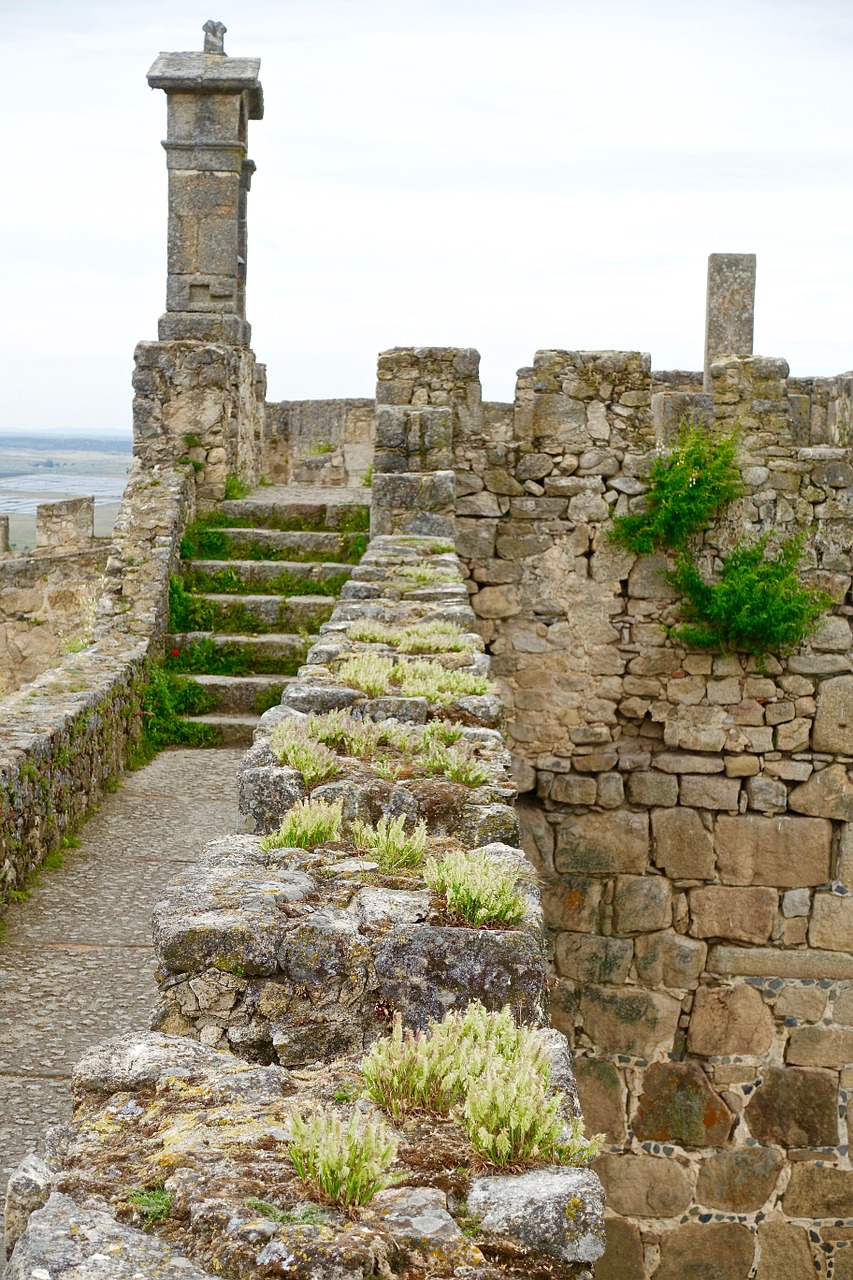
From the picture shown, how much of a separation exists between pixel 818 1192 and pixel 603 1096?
1617 millimetres

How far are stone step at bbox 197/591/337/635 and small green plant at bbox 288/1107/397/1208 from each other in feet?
22.2

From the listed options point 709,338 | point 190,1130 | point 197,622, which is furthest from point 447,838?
point 709,338

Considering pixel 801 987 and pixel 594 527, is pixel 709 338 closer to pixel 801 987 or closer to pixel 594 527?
A: pixel 594 527

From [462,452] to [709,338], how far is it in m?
2.22

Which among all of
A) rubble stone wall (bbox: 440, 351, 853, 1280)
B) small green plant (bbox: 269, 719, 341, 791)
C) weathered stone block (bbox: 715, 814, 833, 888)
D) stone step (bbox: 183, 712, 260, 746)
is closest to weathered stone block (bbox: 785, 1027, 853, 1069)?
rubble stone wall (bbox: 440, 351, 853, 1280)

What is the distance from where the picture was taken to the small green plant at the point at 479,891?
2.64 meters

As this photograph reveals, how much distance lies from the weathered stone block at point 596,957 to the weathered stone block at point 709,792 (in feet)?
3.67

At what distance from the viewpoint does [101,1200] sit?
183 centimetres

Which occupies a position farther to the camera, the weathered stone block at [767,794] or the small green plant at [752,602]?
the weathered stone block at [767,794]

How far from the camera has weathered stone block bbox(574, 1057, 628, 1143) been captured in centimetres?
982

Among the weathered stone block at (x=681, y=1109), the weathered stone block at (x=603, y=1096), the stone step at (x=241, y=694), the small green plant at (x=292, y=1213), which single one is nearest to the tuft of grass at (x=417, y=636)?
the stone step at (x=241, y=694)

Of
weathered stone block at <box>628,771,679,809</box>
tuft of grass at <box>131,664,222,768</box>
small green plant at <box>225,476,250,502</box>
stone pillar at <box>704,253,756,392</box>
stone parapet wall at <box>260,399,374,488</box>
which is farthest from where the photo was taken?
stone parapet wall at <box>260,399,374,488</box>

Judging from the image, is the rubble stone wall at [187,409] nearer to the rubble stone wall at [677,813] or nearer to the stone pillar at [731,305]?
the rubble stone wall at [677,813]

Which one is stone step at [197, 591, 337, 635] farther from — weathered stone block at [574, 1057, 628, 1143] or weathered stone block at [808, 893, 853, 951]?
weathered stone block at [808, 893, 853, 951]
